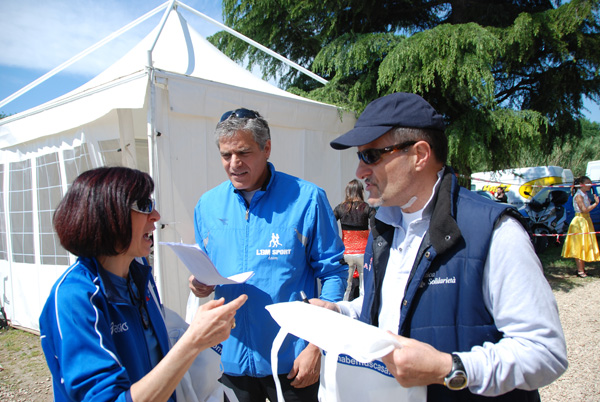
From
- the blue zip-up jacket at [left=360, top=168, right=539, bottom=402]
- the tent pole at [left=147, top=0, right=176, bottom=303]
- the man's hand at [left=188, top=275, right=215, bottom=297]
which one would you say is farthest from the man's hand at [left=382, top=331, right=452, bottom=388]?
the tent pole at [left=147, top=0, right=176, bottom=303]

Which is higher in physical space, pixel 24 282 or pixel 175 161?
pixel 175 161

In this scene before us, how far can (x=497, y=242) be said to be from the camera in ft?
3.29

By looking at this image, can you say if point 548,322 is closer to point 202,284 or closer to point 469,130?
point 202,284

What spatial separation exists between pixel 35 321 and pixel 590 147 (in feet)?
113

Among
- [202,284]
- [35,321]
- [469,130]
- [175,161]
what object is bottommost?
[35,321]

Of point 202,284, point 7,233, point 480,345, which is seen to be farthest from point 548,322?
point 7,233

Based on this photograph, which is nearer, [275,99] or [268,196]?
[268,196]

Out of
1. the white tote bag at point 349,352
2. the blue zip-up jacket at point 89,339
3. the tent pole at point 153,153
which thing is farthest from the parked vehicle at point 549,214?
the blue zip-up jacket at point 89,339

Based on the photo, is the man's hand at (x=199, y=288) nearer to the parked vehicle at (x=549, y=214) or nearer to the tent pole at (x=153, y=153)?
the tent pole at (x=153, y=153)

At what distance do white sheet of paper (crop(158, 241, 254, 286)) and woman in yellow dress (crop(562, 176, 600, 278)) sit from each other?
8498mm

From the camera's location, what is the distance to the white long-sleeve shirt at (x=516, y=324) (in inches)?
35.9

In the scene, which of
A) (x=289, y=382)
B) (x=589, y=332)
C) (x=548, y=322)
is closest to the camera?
(x=548, y=322)

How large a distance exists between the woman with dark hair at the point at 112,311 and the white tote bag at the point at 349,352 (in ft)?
0.79

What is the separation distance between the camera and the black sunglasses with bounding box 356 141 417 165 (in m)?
1.23
